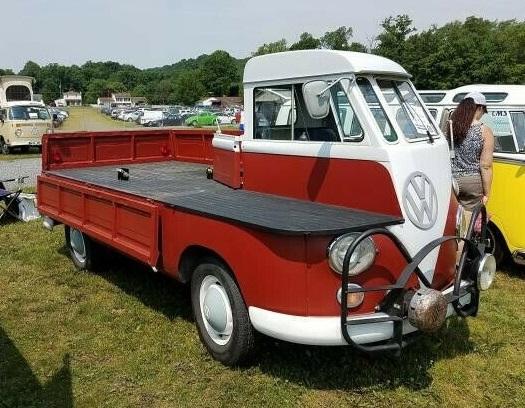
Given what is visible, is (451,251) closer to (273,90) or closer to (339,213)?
(339,213)

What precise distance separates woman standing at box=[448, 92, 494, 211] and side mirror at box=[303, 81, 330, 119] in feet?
6.86

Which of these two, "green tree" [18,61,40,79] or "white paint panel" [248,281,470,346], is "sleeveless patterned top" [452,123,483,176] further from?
"green tree" [18,61,40,79]

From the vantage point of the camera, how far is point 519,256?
6.33 m

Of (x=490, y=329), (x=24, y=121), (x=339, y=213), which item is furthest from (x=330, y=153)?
(x=24, y=121)

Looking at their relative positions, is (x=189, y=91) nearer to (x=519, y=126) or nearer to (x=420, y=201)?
(x=519, y=126)

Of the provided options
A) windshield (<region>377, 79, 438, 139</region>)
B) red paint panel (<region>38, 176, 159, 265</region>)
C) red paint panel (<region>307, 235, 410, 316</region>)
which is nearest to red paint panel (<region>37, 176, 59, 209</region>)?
red paint panel (<region>38, 176, 159, 265</region>)

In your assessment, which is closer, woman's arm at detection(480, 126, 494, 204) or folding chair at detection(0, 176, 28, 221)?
woman's arm at detection(480, 126, 494, 204)

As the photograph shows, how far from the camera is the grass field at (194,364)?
3928mm

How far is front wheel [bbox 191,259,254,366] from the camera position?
3.97 metres

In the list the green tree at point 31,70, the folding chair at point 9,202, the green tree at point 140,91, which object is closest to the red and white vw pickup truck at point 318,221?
the folding chair at point 9,202

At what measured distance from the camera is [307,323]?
3.50 m

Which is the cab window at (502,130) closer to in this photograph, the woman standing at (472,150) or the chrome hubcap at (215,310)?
the woman standing at (472,150)

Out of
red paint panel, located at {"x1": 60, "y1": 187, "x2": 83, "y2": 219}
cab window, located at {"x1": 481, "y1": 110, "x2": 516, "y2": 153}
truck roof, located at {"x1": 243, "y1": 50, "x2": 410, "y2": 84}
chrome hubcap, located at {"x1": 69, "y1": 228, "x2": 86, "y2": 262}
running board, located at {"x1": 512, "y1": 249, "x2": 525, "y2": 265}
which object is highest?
truck roof, located at {"x1": 243, "y1": 50, "x2": 410, "y2": 84}

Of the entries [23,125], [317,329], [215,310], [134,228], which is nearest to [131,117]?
[23,125]
